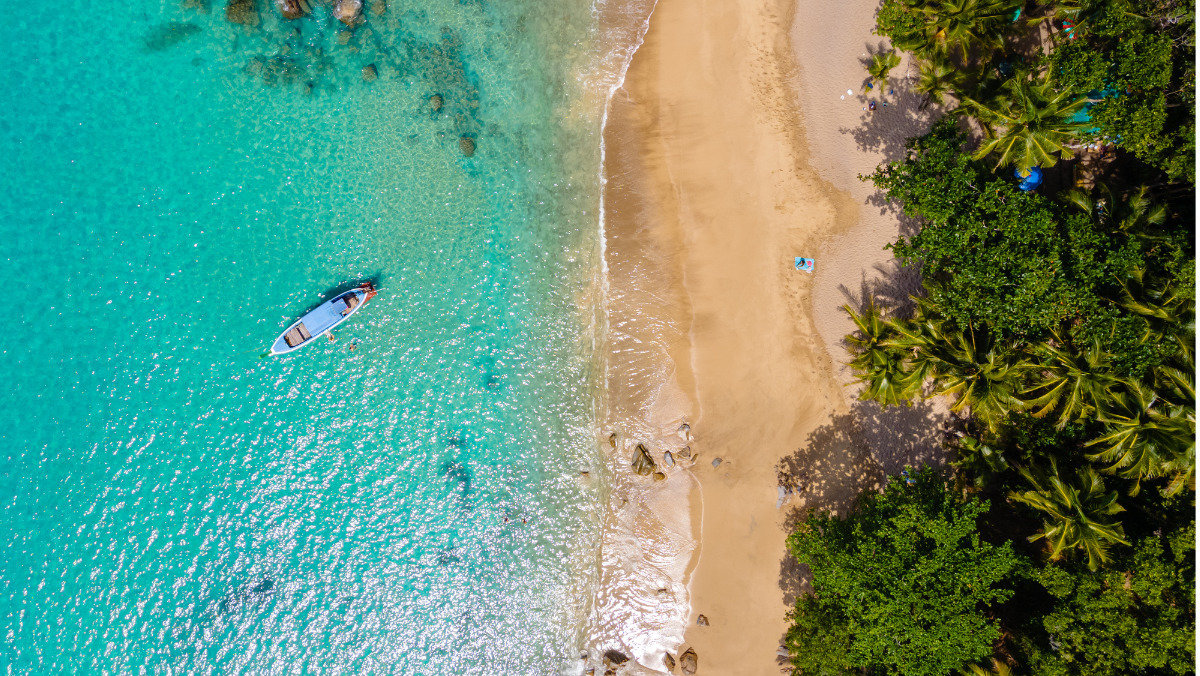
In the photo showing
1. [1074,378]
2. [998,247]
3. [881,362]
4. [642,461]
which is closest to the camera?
[1074,378]

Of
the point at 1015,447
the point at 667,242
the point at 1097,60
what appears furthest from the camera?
the point at 667,242

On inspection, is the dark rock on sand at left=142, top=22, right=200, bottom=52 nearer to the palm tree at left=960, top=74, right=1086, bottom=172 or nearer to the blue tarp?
the palm tree at left=960, top=74, right=1086, bottom=172

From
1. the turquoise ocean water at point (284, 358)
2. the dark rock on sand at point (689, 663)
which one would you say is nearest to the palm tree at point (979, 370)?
the turquoise ocean water at point (284, 358)

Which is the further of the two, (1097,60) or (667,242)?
(667,242)

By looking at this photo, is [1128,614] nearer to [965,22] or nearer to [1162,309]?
[1162,309]

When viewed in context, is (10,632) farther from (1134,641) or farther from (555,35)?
(1134,641)

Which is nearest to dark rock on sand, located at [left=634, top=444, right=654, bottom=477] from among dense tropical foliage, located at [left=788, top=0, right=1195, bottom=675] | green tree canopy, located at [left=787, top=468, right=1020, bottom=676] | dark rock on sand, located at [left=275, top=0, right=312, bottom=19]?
dense tropical foliage, located at [left=788, top=0, right=1195, bottom=675]

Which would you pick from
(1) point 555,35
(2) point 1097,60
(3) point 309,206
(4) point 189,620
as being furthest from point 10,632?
(2) point 1097,60

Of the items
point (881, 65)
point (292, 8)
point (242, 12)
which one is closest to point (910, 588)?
point (881, 65)
